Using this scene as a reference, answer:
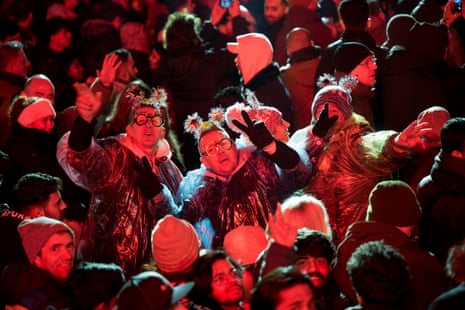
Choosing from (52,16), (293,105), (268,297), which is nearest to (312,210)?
(268,297)

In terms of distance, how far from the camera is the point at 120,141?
648cm

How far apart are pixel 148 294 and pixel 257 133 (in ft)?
6.59

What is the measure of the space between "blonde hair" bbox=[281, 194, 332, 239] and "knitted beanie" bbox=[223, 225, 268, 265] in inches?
12.3

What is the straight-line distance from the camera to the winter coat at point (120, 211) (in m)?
6.37

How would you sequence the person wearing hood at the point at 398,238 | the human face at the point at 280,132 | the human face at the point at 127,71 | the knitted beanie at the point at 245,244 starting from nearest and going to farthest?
the person wearing hood at the point at 398,238 → the knitted beanie at the point at 245,244 → the human face at the point at 280,132 → the human face at the point at 127,71

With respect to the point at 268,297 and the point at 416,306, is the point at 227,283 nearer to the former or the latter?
the point at 268,297

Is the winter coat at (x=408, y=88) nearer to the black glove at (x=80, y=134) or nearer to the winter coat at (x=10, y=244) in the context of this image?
the black glove at (x=80, y=134)

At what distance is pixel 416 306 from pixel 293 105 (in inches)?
134

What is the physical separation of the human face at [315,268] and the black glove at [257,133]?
50.5 inches

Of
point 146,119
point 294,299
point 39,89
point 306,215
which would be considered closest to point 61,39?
point 39,89

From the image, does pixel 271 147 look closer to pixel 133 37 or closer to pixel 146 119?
pixel 146 119

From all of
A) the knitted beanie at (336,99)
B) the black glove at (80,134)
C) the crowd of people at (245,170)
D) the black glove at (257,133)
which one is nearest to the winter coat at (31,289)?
the crowd of people at (245,170)

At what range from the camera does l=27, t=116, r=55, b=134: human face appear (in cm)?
749

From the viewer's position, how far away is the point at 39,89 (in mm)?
8266
